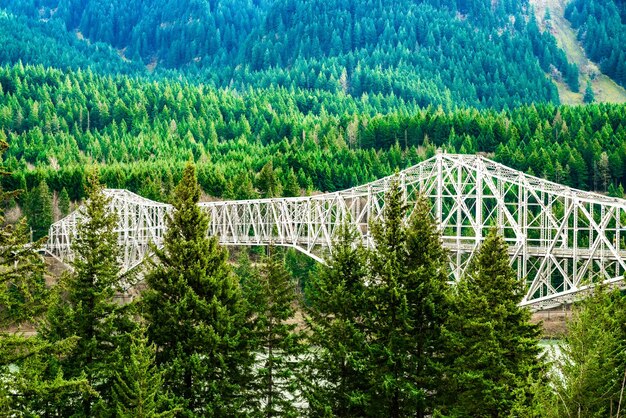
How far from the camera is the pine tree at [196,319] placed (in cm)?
3384

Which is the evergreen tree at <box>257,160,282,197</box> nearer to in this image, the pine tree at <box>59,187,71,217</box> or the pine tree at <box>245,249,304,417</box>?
the pine tree at <box>59,187,71,217</box>

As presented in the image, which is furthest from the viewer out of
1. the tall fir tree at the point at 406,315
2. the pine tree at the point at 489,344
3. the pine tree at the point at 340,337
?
the pine tree at the point at 340,337

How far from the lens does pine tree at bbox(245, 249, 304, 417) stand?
35.4 metres

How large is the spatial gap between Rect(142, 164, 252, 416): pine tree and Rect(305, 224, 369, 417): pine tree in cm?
294

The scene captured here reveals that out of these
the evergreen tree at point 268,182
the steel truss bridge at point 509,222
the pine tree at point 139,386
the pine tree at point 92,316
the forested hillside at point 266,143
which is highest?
the forested hillside at point 266,143

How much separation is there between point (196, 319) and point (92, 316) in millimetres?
3875

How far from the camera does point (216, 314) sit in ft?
115

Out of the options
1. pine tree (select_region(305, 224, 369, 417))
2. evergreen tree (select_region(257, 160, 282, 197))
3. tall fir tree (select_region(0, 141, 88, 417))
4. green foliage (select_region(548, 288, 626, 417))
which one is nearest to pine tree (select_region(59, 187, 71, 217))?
evergreen tree (select_region(257, 160, 282, 197))

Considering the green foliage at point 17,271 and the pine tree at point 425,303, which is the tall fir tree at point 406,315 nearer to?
the pine tree at point 425,303

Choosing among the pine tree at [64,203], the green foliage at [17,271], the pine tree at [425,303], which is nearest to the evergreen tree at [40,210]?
the pine tree at [64,203]

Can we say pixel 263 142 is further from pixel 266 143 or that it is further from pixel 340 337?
pixel 340 337

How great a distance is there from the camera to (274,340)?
36.9m

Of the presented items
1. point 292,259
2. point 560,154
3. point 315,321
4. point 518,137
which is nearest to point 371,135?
point 518,137

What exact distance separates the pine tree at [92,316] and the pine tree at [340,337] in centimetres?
752
